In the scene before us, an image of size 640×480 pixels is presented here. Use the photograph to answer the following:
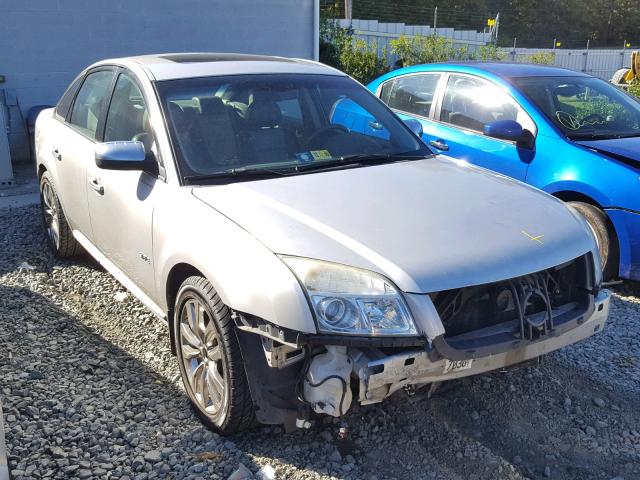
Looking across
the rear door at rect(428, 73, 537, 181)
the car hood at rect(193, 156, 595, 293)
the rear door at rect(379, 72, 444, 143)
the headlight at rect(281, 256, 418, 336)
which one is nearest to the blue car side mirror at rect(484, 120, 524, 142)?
the rear door at rect(428, 73, 537, 181)

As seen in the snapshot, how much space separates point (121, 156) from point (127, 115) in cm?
77

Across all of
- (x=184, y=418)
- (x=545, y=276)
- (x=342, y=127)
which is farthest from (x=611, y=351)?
(x=184, y=418)

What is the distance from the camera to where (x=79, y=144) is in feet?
15.9

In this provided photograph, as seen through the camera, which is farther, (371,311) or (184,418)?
(184,418)

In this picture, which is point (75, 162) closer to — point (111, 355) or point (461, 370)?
point (111, 355)

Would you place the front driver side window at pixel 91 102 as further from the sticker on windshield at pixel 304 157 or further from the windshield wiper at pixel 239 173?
the sticker on windshield at pixel 304 157

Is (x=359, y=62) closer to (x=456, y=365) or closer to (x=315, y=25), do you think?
(x=315, y=25)

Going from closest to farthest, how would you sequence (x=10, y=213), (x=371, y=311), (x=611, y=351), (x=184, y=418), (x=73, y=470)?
(x=371, y=311) → (x=73, y=470) → (x=184, y=418) → (x=611, y=351) → (x=10, y=213)

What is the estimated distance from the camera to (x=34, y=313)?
461cm

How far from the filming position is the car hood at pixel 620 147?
503 centimetres

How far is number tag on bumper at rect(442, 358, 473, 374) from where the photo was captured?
2.80 metres

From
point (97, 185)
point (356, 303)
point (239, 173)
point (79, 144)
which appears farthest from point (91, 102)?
point (356, 303)

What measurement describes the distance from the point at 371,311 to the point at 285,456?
888 mm

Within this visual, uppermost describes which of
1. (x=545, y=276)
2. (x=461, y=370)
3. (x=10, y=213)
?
(x=545, y=276)
